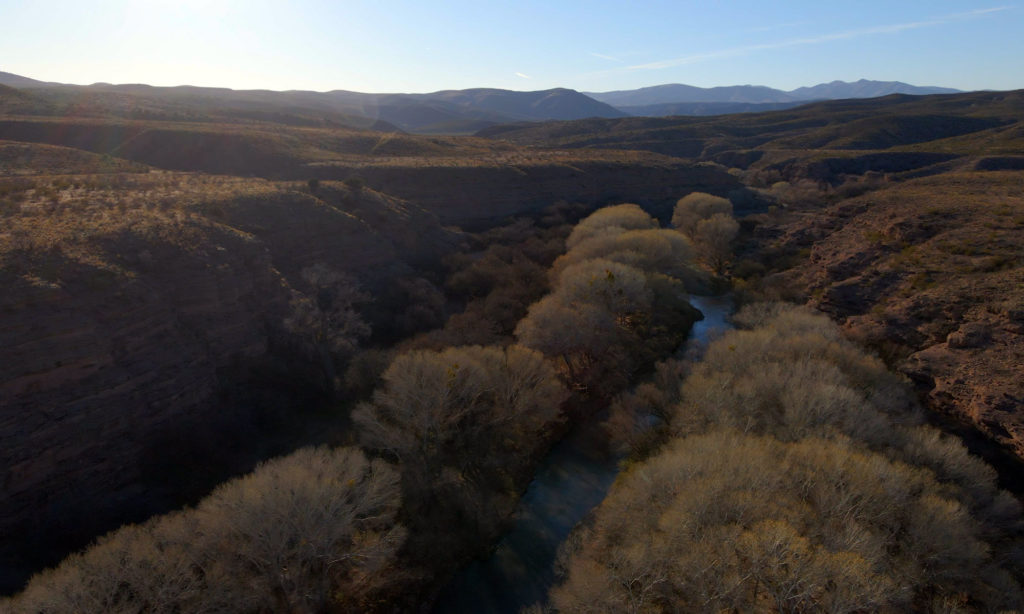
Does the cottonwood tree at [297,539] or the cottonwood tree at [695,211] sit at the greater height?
the cottonwood tree at [695,211]

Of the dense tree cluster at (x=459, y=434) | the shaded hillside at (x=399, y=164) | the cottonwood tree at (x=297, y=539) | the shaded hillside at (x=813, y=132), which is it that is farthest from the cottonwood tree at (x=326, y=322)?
the shaded hillside at (x=813, y=132)

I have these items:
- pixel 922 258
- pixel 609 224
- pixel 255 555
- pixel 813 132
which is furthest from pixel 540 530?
pixel 813 132

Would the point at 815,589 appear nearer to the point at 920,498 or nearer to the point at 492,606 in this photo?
the point at 920,498

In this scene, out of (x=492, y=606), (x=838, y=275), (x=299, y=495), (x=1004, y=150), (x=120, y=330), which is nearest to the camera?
(x=299, y=495)

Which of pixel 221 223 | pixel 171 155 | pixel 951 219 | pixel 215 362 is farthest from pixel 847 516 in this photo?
pixel 171 155

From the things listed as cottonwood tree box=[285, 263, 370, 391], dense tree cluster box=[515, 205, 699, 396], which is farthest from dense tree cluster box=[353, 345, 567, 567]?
cottonwood tree box=[285, 263, 370, 391]

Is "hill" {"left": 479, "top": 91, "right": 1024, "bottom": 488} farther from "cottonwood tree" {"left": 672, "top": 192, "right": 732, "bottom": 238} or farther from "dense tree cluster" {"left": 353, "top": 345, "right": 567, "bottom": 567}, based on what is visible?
"dense tree cluster" {"left": 353, "top": 345, "right": 567, "bottom": 567}

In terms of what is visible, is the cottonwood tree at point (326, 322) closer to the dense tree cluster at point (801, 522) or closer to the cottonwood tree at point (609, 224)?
the dense tree cluster at point (801, 522)
